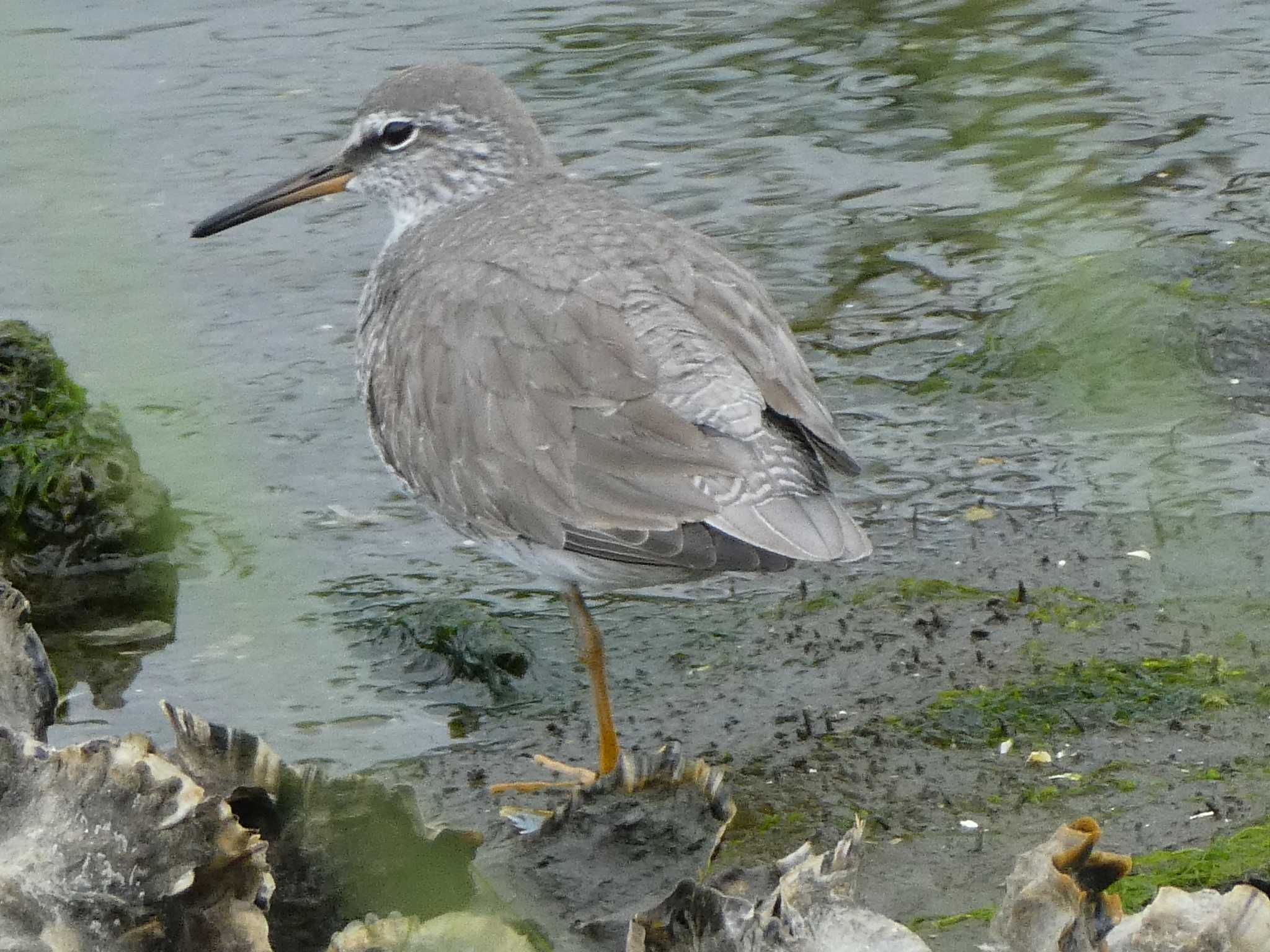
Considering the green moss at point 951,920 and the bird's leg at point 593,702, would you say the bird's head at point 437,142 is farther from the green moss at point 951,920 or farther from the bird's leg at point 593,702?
the green moss at point 951,920

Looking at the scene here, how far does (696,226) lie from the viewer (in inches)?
317

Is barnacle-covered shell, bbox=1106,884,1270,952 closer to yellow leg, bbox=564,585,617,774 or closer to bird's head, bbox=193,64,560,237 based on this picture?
yellow leg, bbox=564,585,617,774

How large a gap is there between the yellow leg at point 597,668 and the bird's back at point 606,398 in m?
0.35

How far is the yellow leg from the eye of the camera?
190 inches

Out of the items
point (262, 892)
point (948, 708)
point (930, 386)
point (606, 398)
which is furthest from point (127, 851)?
point (930, 386)

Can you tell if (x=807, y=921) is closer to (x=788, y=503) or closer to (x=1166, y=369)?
(x=788, y=503)

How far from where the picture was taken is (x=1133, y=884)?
3.70 meters

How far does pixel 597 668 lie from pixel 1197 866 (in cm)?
167

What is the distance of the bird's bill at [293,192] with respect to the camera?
6.24 metres

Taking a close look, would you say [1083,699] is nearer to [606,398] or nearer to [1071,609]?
[1071,609]

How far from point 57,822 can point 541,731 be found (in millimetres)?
2100

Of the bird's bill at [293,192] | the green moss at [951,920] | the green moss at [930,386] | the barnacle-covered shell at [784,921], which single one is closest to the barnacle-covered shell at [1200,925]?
the barnacle-covered shell at [784,921]

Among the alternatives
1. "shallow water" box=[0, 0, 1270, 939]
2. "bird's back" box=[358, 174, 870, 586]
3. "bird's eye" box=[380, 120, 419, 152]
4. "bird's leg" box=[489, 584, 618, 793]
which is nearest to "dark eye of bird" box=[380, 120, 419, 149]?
"bird's eye" box=[380, 120, 419, 152]

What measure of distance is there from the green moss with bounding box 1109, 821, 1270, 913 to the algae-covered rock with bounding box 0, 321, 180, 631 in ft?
10.3
